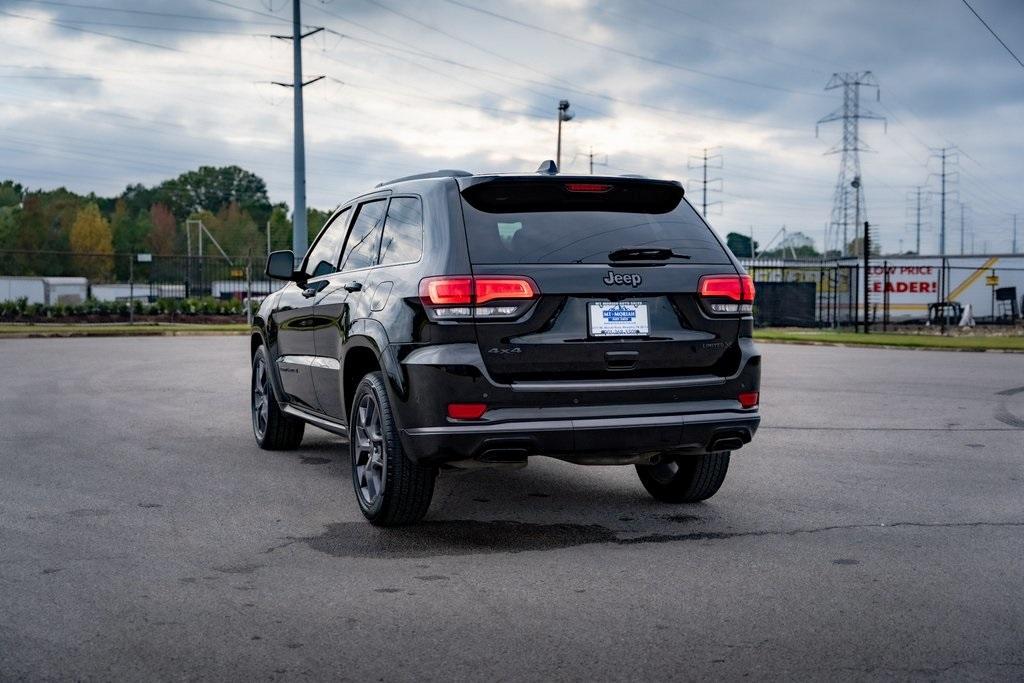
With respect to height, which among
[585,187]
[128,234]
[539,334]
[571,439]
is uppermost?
[128,234]

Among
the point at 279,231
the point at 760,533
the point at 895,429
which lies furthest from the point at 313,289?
the point at 279,231

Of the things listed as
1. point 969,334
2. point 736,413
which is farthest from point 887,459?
point 969,334

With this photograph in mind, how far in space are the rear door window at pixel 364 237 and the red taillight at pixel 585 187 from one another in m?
1.34

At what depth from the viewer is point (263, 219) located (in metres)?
162

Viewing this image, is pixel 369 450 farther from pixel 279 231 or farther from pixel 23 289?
pixel 279 231

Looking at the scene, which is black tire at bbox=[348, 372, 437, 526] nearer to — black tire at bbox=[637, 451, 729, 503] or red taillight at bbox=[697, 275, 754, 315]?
black tire at bbox=[637, 451, 729, 503]

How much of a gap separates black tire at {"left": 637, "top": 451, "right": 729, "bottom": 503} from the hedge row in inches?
1366

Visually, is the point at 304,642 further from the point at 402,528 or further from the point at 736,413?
the point at 736,413

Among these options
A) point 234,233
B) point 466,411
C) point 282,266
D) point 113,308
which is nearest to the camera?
point 466,411

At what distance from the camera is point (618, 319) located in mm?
5836

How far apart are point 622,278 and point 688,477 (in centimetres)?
165

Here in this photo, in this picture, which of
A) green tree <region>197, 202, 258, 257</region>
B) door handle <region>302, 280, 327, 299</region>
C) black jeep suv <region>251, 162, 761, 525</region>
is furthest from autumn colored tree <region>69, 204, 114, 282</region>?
black jeep suv <region>251, 162, 761, 525</region>

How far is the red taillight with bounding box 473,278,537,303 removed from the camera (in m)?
5.66

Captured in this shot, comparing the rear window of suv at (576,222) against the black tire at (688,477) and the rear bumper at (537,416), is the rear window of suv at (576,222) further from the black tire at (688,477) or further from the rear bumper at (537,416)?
the black tire at (688,477)
